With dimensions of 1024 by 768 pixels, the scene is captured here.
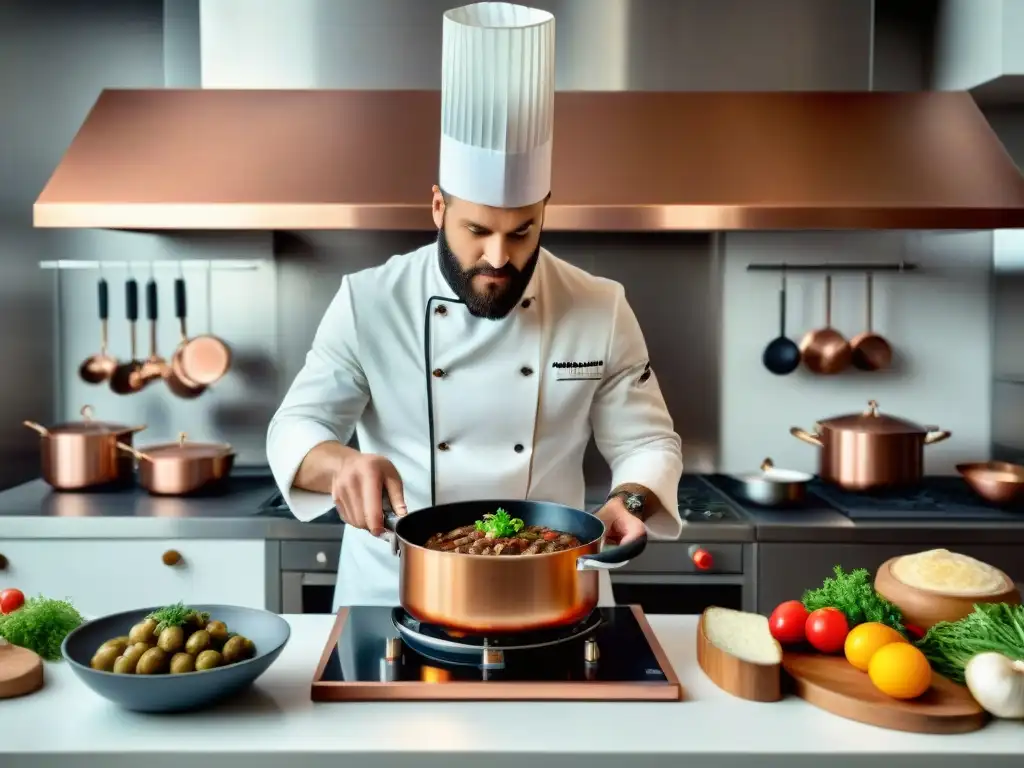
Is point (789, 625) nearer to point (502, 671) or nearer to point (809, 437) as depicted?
point (502, 671)

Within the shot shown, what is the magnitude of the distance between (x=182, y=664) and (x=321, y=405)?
81 cm

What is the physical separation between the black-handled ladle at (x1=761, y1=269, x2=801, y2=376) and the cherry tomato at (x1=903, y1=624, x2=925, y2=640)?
1.82m

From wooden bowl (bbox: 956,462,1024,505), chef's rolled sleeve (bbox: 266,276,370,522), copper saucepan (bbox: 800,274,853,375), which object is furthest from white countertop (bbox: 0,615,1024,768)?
copper saucepan (bbox: 800,274,853,375)

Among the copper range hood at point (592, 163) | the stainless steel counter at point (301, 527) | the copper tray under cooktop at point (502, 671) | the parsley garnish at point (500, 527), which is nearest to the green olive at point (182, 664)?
the copper tray under cooktop at point (502, 671)

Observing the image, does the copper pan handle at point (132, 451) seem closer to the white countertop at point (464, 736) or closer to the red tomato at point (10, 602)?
the red tomato at point (10, 602)

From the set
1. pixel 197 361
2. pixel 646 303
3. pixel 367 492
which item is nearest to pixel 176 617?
pixel 367 492

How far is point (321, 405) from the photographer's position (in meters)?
1.95

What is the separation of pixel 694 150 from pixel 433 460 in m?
1.29

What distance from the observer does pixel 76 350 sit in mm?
3289

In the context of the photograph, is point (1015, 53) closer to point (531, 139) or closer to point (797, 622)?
point (531, 139)

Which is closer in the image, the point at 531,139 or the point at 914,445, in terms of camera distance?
the point at 531,139

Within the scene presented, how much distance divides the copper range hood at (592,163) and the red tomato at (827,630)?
53.5 inches

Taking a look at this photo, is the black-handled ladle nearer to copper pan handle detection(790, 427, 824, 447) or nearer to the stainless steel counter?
copper pan handle detection(790, 427, 824, 447)

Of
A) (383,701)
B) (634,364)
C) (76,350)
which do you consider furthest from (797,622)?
(76,350)
